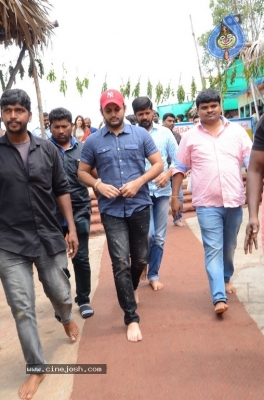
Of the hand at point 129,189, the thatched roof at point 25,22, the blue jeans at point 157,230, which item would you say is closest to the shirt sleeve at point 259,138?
the hand at point 129,189

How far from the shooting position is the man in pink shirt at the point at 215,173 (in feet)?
15.0

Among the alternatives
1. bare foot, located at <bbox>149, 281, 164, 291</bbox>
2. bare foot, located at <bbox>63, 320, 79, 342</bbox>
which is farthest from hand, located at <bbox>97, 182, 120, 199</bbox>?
bare foot, located at <bbox>149, 281, 164, 291</bbox>

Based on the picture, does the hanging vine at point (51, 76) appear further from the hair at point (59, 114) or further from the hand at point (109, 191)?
the hand at point (109, 191)

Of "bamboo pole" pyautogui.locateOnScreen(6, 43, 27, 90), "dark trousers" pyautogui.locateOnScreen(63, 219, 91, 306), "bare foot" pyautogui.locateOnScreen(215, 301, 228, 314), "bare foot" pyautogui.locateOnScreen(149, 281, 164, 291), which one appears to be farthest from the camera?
"bamboo pole" pyautogui.locateOnScreen(6, 43, 27, 90)

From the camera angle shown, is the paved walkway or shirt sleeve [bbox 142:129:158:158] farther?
shirt sleeve [bbox 142:129:158:158]

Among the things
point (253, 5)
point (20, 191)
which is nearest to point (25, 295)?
point (20, 191)

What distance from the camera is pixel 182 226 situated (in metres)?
9.20

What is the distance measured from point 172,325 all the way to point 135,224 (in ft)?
3.14

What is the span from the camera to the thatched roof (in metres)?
6.54

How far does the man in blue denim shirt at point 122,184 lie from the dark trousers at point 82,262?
551 mm

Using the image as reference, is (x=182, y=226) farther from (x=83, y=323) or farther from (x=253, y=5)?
(x=253, y=5)

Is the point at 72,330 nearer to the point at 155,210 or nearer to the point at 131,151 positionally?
the point at 131,151

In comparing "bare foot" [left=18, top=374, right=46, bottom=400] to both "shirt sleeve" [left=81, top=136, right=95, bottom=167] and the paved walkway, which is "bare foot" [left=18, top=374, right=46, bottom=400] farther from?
"shirt sleeve" [left=81, top=136, right=95, bottom=167]

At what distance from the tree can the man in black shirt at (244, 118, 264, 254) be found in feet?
14.5
